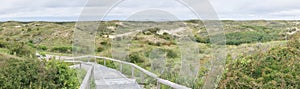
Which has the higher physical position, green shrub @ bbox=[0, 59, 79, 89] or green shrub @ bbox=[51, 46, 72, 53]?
green shrub @ bbox=[0, 59, 79, 89]

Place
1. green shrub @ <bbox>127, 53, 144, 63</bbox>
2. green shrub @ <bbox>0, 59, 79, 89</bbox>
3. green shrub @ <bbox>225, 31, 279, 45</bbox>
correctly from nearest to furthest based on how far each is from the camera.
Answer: green shrub @ <bbox>0, 59, 79, 89</bbox> < green shrub @ <bbox>127, 53, 144, 63</bbox> < green shrub @ <bbox>225, 31, 279, 45</bbox>

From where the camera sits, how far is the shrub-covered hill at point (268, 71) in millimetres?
7516

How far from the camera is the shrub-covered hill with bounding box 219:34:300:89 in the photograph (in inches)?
296

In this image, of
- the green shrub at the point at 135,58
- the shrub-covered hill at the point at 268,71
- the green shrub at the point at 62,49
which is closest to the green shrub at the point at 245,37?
the green shrub at the point at 135,58

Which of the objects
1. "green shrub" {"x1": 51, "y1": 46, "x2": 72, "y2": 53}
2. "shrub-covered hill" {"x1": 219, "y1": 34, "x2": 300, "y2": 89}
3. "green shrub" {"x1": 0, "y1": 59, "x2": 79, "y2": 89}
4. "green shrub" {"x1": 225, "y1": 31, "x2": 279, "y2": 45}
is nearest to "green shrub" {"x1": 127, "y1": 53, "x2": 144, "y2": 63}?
"green shrub" {"x1": 0, "y1": 59, "x2": 79, "y2": 89}

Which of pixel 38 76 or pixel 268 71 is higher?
pixel 268 71

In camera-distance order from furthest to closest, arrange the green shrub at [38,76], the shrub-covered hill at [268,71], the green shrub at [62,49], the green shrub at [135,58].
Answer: the green shrub at [62,49]
the green shrub at [135,58]
the green shrub at [38,76]
the shrub-covered hill at [268,71]

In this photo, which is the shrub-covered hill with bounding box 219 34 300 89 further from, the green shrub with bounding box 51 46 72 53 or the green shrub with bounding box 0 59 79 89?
the green shrub with bounding box 51 46 72 53

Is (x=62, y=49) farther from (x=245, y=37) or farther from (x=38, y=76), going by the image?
(x=38, y=76)

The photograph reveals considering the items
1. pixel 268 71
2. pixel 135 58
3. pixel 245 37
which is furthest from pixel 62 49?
pixel 268 71

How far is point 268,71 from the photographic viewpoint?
26.5 feet

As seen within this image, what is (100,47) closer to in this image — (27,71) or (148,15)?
(148,15)

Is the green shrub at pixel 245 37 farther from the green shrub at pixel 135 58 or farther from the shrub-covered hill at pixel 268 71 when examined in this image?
the shrub-covered hill at pixel 268 71

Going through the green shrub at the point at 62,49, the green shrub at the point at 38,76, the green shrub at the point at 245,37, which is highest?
the green shrub at the point at 38,76
